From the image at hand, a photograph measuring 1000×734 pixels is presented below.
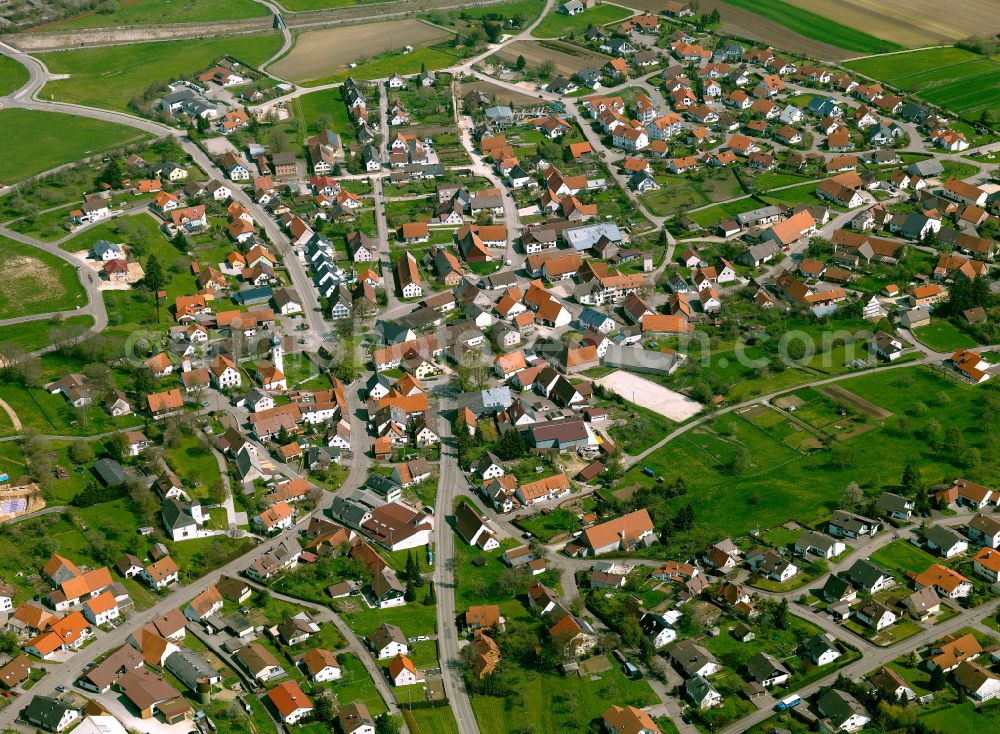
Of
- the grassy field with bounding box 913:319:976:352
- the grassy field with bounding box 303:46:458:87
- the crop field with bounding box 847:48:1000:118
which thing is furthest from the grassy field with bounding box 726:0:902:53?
the grassy field with bounding box 913:319:976:352

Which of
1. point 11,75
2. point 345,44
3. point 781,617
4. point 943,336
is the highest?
point 345,44

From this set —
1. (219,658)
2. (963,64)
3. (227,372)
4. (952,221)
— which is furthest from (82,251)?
(963,64)

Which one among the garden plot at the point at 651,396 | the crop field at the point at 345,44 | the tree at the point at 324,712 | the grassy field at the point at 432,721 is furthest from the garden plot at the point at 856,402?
the crop field at the point at 345,44

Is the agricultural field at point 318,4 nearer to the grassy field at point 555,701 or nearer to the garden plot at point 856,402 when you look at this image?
the garden plot at point 856,402

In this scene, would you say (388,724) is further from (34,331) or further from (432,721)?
(34,331)

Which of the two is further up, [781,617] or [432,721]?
[781,617]

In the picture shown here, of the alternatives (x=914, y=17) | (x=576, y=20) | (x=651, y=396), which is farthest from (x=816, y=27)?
(x=651, y=396)

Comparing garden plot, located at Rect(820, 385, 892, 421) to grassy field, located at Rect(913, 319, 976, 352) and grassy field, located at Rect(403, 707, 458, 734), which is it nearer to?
grassy field, located at Rect(913, 319, 976, 352)

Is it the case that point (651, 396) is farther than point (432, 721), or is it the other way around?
point (651, 396)
